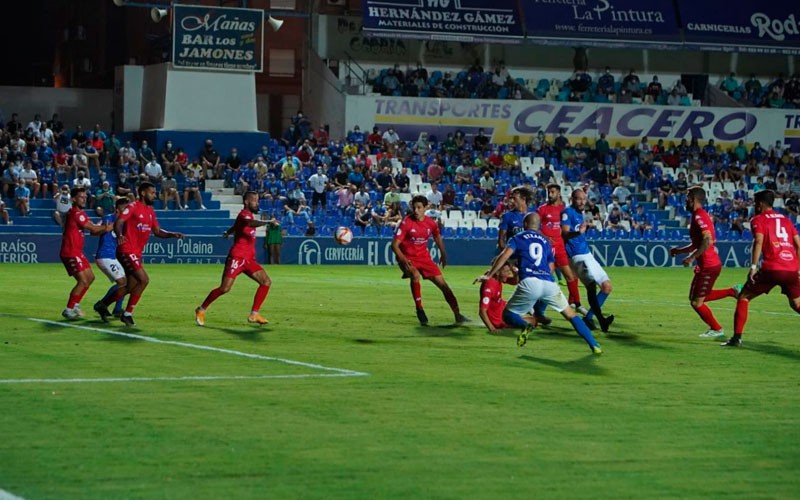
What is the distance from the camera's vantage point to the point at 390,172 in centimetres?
4569

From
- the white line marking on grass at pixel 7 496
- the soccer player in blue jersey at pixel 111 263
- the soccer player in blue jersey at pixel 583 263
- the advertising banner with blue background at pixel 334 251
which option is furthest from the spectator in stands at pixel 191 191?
the white line marking on grass at pixel 7 496

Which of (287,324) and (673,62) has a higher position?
(673,62)

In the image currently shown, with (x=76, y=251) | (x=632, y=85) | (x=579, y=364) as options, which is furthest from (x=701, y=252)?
(x=632, y=85)

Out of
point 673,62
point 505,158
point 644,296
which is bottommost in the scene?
point 644,296

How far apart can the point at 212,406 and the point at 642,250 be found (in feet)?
112

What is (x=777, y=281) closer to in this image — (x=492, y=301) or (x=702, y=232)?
(x=702, y=232)

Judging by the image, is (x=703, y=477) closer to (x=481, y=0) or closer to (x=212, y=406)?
(x=212, y=406)

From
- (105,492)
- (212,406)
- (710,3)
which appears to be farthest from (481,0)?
(105,492)

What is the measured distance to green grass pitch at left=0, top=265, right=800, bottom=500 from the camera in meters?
8.24

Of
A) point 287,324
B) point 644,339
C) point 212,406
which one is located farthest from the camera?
point 287,324

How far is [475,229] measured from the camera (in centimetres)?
4441

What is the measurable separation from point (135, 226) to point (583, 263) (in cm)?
626

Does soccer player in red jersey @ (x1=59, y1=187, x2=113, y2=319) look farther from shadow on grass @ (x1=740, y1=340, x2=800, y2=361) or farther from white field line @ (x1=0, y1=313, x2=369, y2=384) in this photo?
shadow on grass @ (x1=740, y1=340, x2=800, y2=361)

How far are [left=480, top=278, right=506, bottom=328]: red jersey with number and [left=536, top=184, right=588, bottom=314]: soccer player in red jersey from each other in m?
1.74
